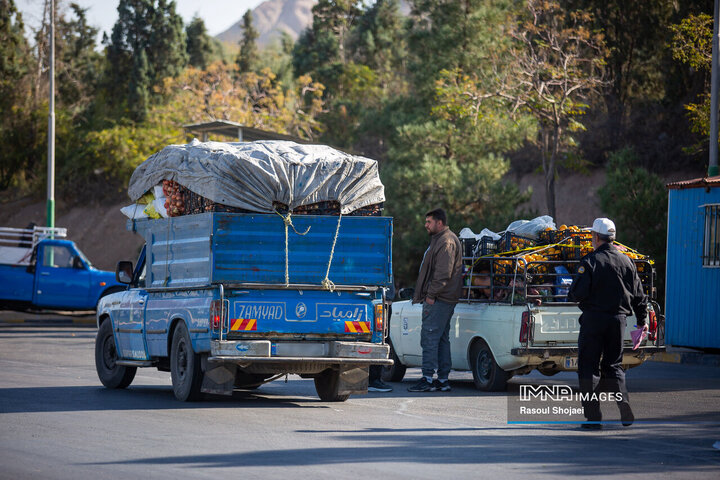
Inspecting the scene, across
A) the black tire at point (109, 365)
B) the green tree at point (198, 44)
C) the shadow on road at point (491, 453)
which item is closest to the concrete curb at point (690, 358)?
the shadow on road at point (491, 453)

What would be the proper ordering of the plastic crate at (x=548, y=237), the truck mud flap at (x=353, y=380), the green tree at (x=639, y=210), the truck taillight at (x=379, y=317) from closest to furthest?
the truck taillight at (x=379, y=317) → the truck mud flap at (x=353, y=380) → the plastic crate at (x=548, y=237) → the green tree at (x=639, y=210)

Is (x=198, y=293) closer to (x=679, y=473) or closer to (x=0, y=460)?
(x=0, y=460)

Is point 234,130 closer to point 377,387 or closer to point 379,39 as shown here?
point 377,387

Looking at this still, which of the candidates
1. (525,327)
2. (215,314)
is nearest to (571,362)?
(525,327)

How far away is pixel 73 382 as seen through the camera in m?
14.0

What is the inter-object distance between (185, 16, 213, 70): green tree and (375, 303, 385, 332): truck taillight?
2505 inches

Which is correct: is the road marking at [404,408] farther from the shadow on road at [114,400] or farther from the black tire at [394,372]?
the black tire at [394,372]

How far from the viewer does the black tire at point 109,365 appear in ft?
43.7

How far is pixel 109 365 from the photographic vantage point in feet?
44.4

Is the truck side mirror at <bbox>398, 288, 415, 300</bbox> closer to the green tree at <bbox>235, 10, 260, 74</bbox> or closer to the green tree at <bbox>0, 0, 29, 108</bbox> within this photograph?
the green tree at <bbox>0, 0, 29, 108</bbox>

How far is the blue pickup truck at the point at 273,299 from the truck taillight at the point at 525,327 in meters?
1.96

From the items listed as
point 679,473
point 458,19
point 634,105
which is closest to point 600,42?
point 458,19

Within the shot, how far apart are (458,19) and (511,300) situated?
24629 mm

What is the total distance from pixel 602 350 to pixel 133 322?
5.94 metres
